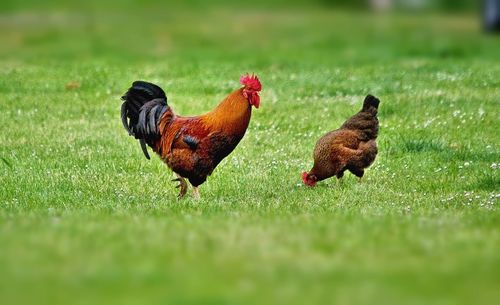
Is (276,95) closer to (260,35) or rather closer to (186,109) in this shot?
(186,109)

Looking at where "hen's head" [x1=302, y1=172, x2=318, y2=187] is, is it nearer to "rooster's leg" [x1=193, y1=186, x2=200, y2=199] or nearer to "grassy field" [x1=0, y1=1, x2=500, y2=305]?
"grassy field" [x1=0, y1=1, x2=500, y2=305]

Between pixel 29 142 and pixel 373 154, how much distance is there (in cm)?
594

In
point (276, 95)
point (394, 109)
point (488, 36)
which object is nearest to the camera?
point (394, 109)

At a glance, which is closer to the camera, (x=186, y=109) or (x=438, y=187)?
(x=438, y=187)

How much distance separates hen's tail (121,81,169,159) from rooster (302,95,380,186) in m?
2.26

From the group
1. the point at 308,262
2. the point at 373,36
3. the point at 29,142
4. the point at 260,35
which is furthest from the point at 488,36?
the point at 308,262

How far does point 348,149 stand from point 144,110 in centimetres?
295

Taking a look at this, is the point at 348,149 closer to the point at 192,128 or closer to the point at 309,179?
the point at 309,179

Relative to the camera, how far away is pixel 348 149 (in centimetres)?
1383

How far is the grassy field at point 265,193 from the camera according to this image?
7055mm

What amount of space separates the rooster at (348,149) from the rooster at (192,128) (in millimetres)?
1572

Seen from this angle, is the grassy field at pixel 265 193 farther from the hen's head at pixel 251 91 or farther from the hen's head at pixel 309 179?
the hen's head at pixel 251 91

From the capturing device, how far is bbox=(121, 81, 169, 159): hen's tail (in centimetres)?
1287

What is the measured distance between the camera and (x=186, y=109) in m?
18.3
